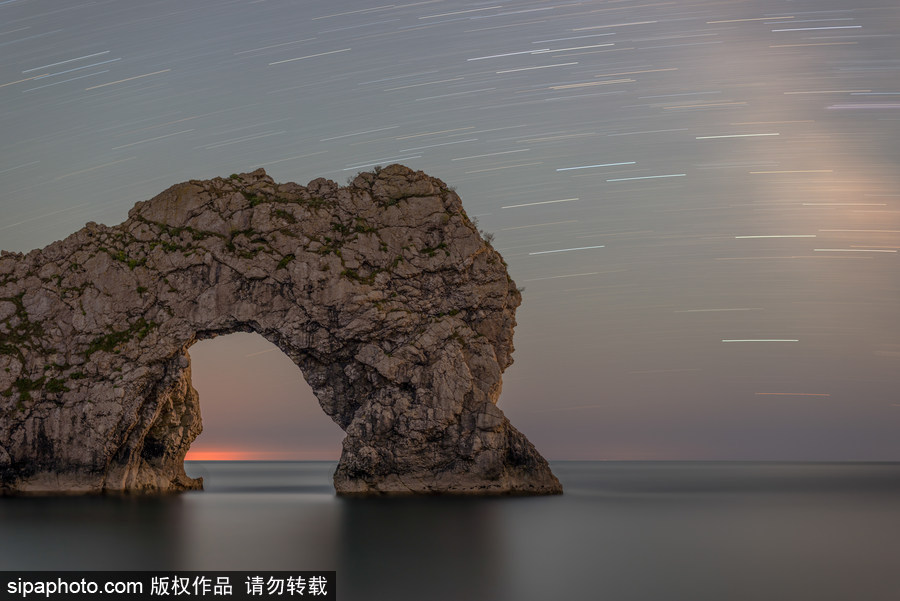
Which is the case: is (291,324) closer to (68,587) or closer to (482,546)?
(482,546)

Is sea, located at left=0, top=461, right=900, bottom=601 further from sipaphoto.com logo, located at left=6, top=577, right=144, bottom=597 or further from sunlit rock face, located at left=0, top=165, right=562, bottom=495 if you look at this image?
sunlit rock face, located at left=0, top=165, right=562, bottom=495

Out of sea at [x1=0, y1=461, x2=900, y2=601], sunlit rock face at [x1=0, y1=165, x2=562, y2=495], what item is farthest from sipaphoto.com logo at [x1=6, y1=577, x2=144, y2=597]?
sunlit rock face at [x1=0, y1=165, x2=562, y2=495]

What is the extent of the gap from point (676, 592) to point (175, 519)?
991 inches

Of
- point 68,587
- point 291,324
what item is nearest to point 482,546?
point 68,587

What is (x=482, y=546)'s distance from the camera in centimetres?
3166

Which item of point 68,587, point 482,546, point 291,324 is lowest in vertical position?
point 482,546

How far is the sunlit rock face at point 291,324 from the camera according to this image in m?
52.1

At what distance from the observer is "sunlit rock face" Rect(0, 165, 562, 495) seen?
52062mm

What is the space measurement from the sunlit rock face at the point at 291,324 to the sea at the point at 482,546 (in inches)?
170

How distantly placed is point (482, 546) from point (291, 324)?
26073 mm

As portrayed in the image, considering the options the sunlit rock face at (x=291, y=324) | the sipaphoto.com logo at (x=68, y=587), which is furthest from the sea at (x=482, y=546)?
the sunlit rock face at (x=291, y=324)

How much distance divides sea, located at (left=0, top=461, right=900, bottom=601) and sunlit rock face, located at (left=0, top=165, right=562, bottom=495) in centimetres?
432

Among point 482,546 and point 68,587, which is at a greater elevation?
point 68,587

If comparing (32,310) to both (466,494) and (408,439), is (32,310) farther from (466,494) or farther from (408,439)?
(466,494)
